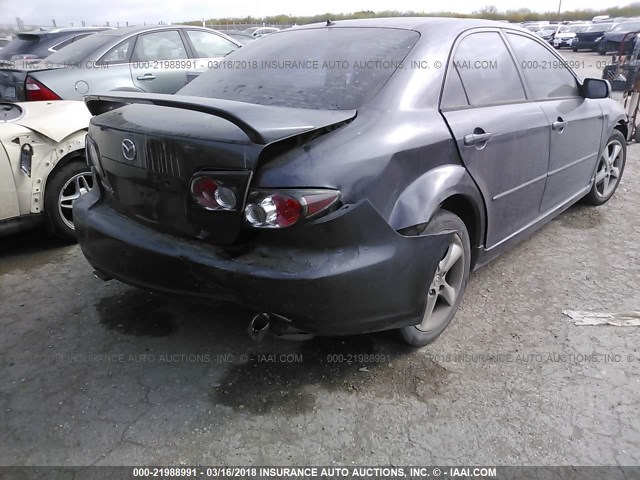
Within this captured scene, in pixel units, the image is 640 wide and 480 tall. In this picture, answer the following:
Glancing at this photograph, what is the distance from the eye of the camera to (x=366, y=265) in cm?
205

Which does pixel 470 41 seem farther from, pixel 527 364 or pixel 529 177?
pixel 527 364

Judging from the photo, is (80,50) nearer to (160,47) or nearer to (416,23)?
(160,47)

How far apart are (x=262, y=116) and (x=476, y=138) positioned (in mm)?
1214

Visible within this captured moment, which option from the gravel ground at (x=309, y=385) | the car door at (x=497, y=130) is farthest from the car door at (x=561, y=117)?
the gravel ground at (x=309, y=385)

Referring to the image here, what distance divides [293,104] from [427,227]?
858 mm

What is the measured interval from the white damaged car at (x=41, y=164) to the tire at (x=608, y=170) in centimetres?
432

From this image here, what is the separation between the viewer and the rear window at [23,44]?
324 inches

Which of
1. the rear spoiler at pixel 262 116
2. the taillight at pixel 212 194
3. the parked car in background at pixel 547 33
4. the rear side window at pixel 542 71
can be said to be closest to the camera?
the rear spoiler at pixel 262 116

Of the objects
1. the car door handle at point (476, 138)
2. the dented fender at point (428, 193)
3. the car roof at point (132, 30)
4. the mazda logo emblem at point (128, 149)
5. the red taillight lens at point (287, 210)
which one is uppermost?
the car roof at point (132, 30)

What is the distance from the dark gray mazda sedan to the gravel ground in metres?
0.32

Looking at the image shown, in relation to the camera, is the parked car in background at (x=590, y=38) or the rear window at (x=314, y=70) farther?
the parked car in background at (x=590, y=38)

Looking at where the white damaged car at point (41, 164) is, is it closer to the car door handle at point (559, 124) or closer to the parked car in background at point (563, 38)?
the car door handle at point (559, 124)

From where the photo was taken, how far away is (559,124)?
136 inches

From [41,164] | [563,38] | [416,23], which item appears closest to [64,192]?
[41,164]
